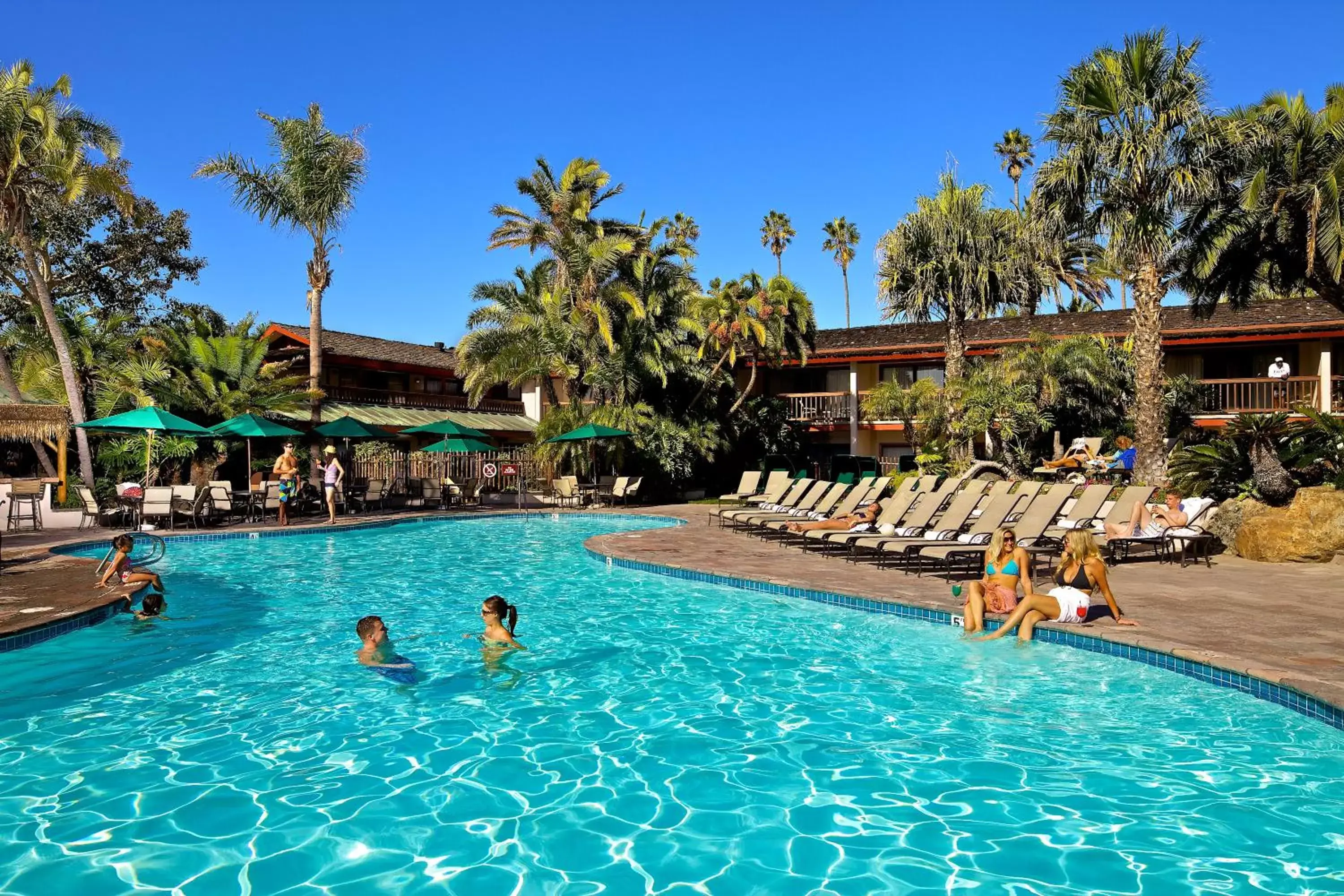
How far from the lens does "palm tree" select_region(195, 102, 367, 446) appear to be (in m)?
24.5

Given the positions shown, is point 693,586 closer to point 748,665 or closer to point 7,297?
point 748,665

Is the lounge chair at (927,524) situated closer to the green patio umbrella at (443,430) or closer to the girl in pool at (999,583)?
the girl in pool at (999,583)

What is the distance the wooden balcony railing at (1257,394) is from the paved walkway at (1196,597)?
16708 millimetres

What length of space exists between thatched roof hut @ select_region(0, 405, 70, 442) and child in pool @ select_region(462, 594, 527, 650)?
18664mm

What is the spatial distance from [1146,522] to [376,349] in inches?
1206

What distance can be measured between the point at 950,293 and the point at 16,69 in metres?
23.1

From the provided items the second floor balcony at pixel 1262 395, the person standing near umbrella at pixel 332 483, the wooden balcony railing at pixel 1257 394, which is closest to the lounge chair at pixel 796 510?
the person standing near umbrella at pixel 332 483

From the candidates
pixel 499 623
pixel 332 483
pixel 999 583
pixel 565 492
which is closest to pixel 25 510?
pixel 332 483

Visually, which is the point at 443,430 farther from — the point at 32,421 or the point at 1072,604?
the point at 1072,604

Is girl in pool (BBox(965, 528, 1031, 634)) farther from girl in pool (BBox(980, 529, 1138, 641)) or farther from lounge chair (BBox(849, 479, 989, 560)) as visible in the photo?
lounge chair (BBox(849, 479, 989, 560))

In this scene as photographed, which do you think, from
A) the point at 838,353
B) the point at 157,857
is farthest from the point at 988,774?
the point at 838,353

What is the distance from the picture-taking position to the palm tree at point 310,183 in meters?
24.5

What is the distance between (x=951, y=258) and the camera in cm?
2327

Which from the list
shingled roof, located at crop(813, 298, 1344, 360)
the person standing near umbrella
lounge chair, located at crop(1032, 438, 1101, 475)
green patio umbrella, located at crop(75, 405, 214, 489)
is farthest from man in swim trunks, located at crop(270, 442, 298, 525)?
shingled roof, located at crop(813, 298, 1344, 360)
